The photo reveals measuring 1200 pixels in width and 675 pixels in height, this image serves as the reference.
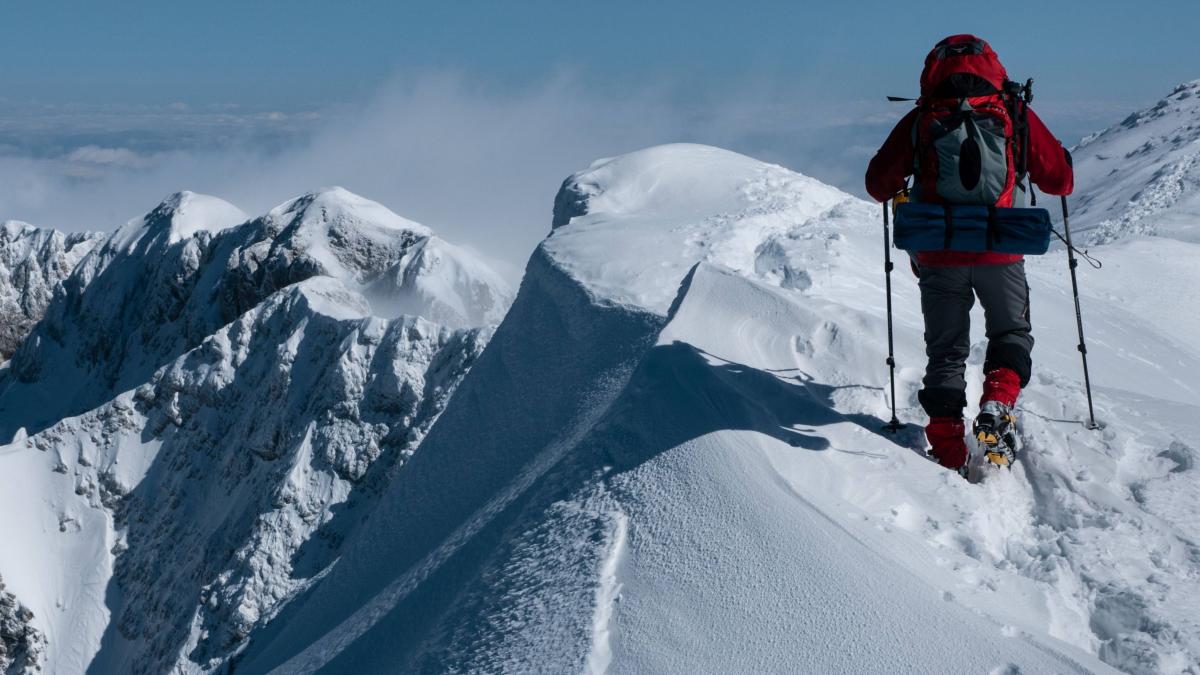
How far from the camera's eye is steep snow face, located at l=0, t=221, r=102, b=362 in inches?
4870

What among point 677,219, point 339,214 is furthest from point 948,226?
point 339,214

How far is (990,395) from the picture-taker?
24.4ft

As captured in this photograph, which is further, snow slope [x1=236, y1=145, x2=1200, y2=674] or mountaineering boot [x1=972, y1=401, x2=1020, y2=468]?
mountaineering boot [x1=972, y1=401, x2=1020, y2=468]

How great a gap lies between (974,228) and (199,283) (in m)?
90.9

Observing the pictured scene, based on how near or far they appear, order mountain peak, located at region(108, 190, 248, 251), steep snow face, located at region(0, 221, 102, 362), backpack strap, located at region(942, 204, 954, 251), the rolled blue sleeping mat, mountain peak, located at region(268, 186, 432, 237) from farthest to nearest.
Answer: steep snow face, located at region(0, 221, 102, 362) < mountain peak, located at region(108, 190, 248, 251) < mountain peak, located at region(268, 186, 432, 237) < backpack strap, located at region(942, 204, 954, 251) < the rolled blue sleeping mat

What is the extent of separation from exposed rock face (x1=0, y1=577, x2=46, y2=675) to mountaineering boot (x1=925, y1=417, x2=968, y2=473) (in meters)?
58.5

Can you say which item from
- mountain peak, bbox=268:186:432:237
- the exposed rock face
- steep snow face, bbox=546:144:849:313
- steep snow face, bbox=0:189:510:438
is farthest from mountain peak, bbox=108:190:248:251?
steep snow face, bbox=546:144:849:313

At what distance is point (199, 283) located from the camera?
88750 millimetres

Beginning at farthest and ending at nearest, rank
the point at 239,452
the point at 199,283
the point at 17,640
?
1. the point at 199,283
2. the point at 239,452
3. the point at 17,640

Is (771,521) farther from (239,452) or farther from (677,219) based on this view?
(239,452)

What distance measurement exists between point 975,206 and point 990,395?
148cm

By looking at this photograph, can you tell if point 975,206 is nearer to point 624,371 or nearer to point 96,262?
point 624,371

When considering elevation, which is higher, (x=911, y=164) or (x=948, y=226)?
(x=911, y=164)

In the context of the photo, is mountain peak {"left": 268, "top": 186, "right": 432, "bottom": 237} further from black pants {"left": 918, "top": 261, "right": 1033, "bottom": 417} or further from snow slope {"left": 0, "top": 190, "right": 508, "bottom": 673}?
black pants {"left": 918, "top": 261, "right": 1033, "bottom": 417}
